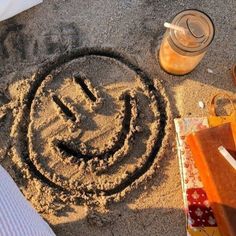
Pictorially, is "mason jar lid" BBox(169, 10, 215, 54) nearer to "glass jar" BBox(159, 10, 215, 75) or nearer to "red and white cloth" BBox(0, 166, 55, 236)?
"glass jar" BBox(159, 10, 215, 75)

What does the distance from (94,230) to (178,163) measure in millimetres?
372

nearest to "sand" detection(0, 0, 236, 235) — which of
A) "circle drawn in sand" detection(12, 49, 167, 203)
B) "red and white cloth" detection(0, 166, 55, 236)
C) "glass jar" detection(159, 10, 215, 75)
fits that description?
"circle drawn in sand" detection(12, 49, 167, 203)

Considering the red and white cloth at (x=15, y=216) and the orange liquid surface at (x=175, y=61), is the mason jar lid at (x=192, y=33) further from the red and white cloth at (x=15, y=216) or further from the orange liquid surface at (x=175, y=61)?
the red and white cloth at (x=15, y=216)

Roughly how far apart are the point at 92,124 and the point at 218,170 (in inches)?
18.2

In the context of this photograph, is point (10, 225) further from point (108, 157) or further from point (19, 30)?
point (19, 30)

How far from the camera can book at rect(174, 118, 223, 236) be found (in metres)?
1.64

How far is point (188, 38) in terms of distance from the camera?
165cm

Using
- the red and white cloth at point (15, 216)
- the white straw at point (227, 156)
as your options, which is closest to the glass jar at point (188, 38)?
the white straw at point (227, 156)

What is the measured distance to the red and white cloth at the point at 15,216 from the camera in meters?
1.14

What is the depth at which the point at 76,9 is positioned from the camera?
1.91 m

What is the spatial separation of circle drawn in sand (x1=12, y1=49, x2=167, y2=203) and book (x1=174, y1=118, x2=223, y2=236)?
79mm

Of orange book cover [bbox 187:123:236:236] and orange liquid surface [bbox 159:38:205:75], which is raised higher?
orange liquid surface [bbox 159:38:205:75]

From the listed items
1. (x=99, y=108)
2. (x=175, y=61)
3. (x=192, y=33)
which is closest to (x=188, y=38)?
(x=192, y=33)

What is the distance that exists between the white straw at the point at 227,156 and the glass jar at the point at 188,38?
12.9 inches
